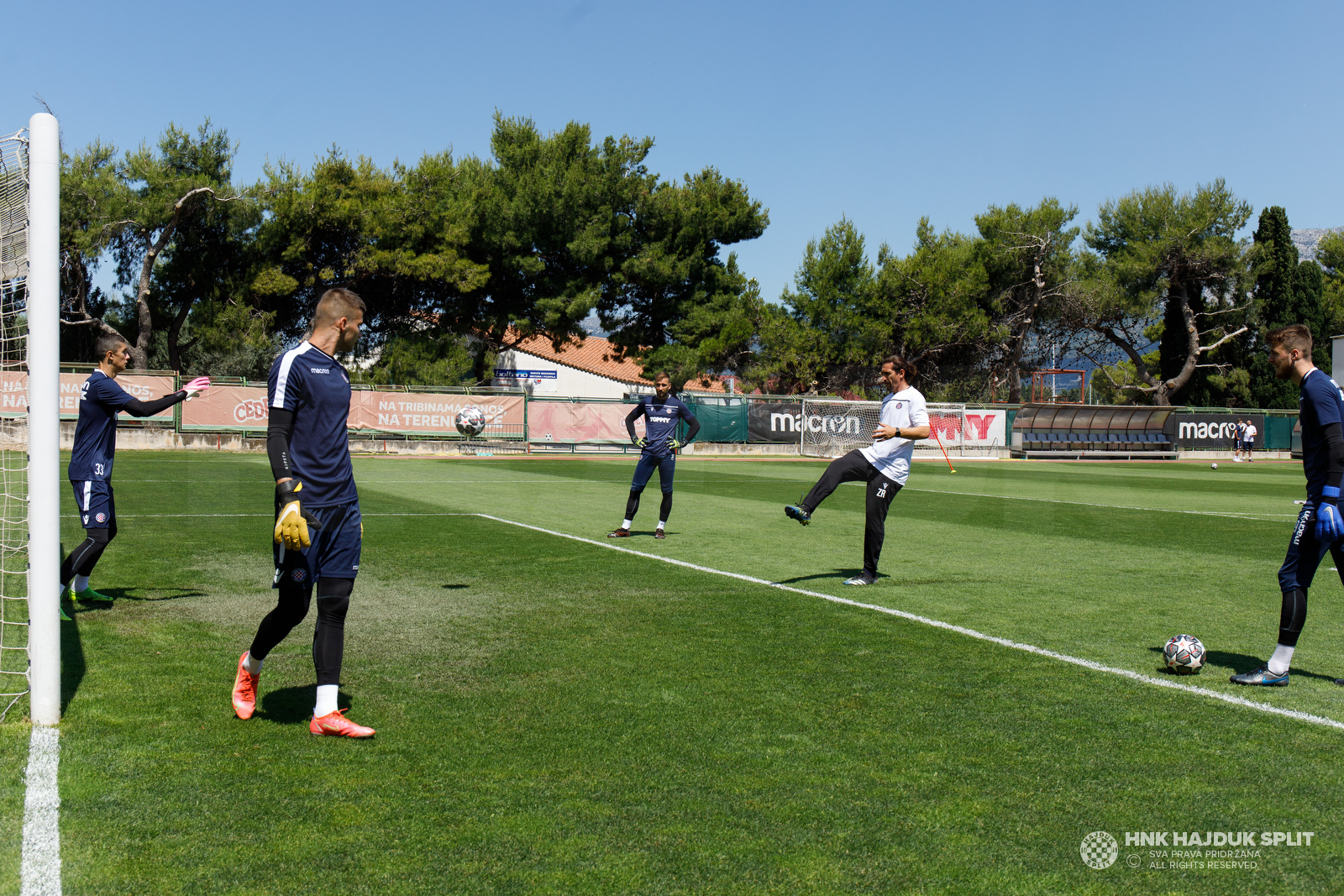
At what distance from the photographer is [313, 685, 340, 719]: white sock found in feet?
14.8

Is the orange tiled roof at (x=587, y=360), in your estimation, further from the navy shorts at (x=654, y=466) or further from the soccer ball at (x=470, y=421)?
the navy shorts at (x=654, y=466)

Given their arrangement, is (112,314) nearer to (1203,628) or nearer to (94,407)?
(94,407)

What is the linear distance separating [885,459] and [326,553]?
526cm

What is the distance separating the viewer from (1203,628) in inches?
283

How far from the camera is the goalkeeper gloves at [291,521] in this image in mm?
4277

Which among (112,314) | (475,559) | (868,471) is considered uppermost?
(112,314)

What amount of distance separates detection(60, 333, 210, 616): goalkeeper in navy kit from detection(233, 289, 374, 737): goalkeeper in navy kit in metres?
3.22

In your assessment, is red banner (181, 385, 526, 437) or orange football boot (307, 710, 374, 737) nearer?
orange football boot (307, 710, 374, 737)

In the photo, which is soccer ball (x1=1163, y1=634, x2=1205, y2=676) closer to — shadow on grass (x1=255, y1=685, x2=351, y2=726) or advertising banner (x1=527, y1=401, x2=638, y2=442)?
shadow on grass (x1=255, y1=685, x2=351, y2=726)

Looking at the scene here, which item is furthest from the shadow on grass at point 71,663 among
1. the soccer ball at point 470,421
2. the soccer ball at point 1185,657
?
the soccer ball at point 470,421

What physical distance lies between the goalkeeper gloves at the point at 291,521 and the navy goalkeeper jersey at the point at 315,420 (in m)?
0.13

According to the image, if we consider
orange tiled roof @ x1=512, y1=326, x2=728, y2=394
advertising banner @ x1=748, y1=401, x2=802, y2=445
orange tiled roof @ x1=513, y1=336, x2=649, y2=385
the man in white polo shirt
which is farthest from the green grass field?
orange tiled roof @ x1=513, y1=336, x2=649, y2=385

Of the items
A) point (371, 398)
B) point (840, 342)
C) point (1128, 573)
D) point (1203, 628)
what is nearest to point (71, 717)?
point (1203, 628)

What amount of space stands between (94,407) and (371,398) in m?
27.2
